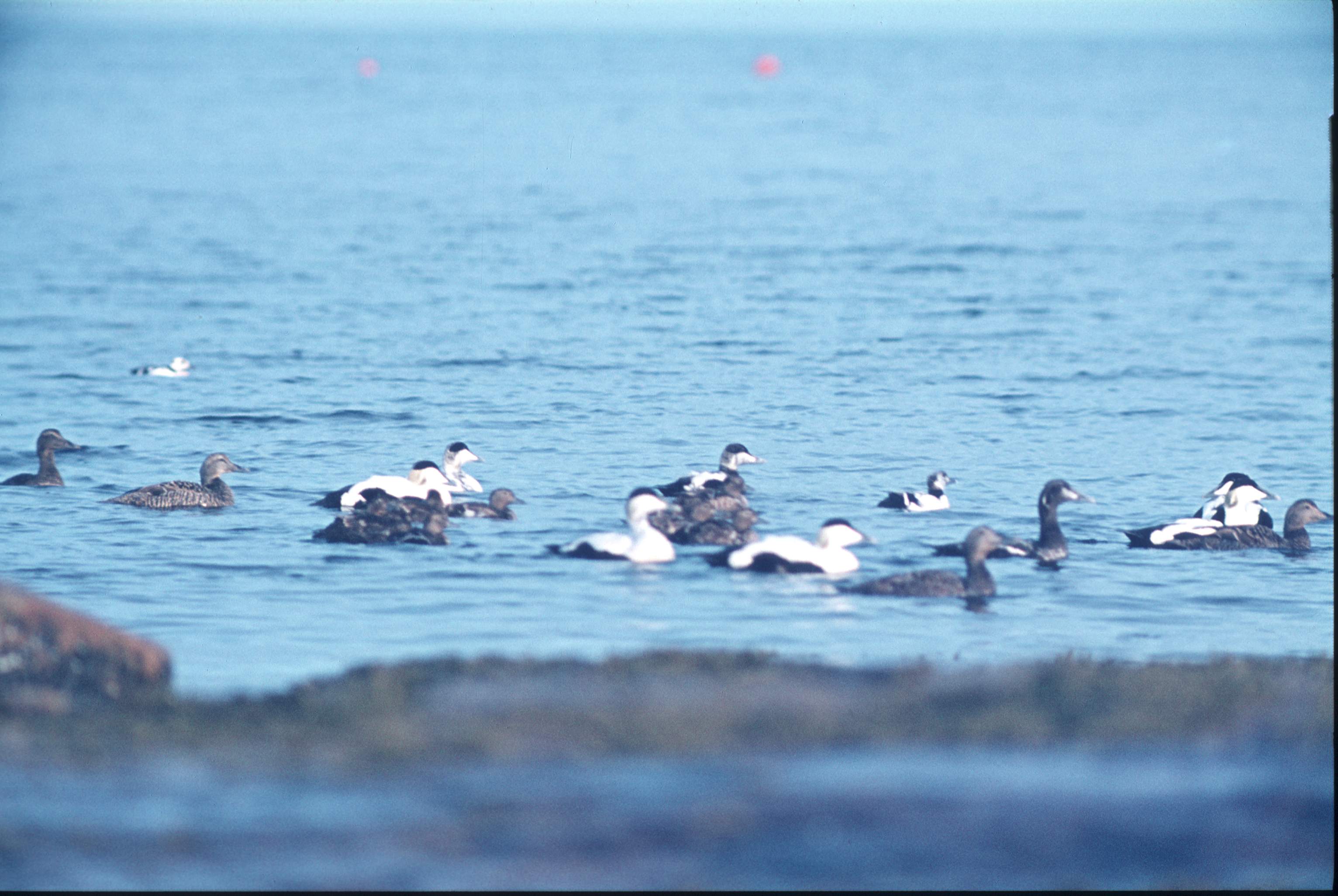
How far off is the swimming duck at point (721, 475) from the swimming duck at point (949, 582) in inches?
126

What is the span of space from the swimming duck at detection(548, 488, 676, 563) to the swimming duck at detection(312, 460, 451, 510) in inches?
76.1

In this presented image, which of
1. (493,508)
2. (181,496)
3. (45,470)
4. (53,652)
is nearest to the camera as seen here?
(53,652)

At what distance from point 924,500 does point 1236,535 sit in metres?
2.85

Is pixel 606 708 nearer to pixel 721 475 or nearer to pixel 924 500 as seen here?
pixel 721 475

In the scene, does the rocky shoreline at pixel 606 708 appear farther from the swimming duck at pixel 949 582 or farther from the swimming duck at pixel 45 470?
the swimming duck at pixel 45 470

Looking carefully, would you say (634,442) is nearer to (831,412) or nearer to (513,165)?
(831,412)

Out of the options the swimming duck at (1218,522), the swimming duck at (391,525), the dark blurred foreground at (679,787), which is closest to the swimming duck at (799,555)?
the swimming duck at (391,525)

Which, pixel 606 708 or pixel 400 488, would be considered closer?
pixel 606 708

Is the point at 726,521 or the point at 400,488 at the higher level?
the point at 400,488

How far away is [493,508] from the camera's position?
16391 mm

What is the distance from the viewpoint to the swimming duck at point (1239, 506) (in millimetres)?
16234

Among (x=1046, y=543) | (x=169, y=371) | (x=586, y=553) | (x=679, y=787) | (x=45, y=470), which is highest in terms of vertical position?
(x=169, y=371)

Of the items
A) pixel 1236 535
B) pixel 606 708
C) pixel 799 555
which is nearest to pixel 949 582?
pixel 799 555

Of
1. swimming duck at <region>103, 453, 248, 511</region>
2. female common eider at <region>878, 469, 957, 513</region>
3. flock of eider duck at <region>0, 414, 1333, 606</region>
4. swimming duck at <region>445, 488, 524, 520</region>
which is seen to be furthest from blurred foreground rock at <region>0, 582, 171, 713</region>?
female common eider at <region>878, 469, 957, 513</region>
